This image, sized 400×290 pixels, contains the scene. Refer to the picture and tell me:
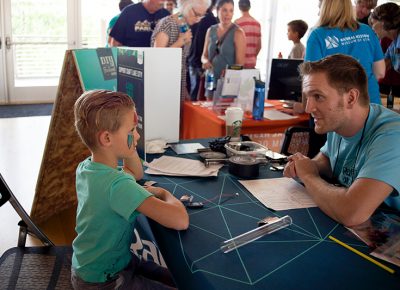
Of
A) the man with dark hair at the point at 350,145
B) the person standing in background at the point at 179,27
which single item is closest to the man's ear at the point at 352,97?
the man with dark hair at the point at 350,145

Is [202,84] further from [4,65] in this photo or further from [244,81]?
[4,65]

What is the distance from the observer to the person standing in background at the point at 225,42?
4.11 metres

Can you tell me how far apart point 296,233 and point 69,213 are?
2113 millimetres

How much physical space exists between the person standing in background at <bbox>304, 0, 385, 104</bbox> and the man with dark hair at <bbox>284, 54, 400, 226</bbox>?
1241 millimetres

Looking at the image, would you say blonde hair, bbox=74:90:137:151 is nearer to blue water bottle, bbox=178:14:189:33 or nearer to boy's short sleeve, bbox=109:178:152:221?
boy's short sleeve, bbox=109:178:152:221

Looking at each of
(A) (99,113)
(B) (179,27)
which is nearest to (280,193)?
(A) (99,113)

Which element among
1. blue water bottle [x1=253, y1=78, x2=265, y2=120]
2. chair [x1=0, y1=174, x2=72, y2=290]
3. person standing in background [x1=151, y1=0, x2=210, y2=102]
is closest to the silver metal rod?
chair [x1=0, y1=174, x2=72, y2=290]

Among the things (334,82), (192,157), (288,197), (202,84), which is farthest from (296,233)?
(202,84)

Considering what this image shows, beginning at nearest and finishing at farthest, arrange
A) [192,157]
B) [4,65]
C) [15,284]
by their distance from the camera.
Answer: [15,284]
[192,157]
[4,65]

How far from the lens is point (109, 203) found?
1.25 meters

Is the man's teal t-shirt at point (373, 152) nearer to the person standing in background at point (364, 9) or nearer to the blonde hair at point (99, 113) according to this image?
the blonde hair at point (99, 113)

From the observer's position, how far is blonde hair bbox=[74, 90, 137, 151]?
1285mm

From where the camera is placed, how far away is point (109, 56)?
2.75 metres

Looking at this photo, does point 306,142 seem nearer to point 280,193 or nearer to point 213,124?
point 213,124
